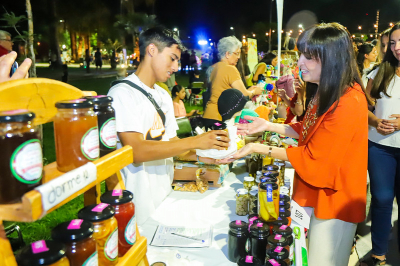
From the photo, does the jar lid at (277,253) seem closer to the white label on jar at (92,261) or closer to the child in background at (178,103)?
the white label on jar at (92,261)

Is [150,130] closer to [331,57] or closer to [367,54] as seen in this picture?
[331,57]

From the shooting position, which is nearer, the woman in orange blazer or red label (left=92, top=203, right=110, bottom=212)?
red label (left=92, top=203, right=110, bottom=212)

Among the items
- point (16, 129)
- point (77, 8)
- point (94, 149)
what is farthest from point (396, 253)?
point (77, 8)

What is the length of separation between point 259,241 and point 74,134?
3.20 ft

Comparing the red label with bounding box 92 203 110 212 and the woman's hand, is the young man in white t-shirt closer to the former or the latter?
the woman's hand

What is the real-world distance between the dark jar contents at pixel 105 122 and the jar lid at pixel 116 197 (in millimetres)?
167

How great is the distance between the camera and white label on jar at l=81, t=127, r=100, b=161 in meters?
0.95

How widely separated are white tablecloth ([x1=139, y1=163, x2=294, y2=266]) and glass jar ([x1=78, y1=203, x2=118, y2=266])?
0.63 meters

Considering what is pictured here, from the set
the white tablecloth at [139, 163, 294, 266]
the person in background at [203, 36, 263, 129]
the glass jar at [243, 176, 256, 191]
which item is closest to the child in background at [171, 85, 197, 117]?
the person in background at [203, 36, 263, 129]

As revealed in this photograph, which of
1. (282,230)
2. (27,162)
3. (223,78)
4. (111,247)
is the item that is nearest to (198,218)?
(282,230)

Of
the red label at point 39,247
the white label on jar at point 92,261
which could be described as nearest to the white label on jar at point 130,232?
the white label on jar at point 92,261

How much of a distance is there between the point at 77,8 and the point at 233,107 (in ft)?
96.5

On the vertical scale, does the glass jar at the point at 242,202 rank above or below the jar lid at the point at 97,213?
below

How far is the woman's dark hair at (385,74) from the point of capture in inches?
113
